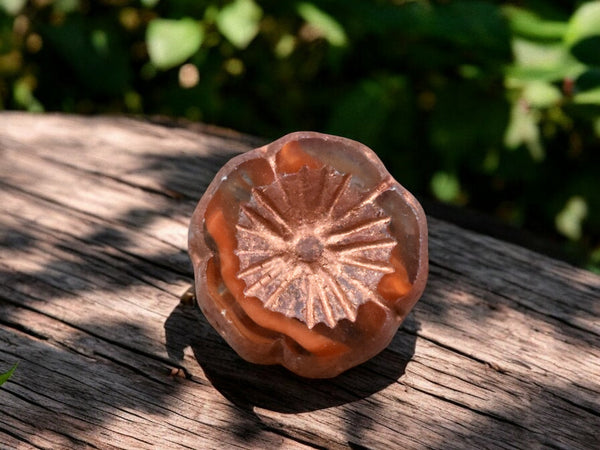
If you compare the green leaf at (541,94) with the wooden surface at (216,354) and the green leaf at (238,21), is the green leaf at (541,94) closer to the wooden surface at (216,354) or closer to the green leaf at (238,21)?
the wooden surface at (216,354)

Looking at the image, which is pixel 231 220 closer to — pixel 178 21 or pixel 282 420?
pixel 282 420

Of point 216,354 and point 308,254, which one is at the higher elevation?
point 308,254

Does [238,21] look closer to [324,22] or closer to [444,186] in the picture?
[324,22]

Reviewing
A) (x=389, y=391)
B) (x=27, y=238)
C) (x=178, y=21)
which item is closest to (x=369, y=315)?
(x=389, y=391)

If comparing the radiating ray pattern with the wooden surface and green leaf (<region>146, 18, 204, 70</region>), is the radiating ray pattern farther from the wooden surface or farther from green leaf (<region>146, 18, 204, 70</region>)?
green leaf (<region>146, 18, 204, 70</region>)

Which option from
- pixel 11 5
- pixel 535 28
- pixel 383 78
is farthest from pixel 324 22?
pixel 11 5

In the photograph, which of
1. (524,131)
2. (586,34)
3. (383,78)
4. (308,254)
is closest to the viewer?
(308,254)
